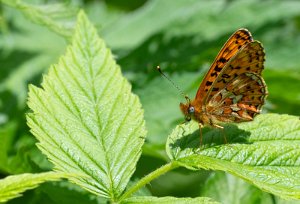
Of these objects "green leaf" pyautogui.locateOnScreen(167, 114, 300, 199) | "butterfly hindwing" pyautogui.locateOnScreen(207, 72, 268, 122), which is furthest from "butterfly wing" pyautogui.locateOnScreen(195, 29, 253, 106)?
"green leaf" pyautogui.locateOnScreen(167, 114, 300, 199)

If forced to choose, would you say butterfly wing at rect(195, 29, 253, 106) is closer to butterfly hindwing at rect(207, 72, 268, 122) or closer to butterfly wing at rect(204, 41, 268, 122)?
butterfly wing at rect(204, 41, 268, 122)

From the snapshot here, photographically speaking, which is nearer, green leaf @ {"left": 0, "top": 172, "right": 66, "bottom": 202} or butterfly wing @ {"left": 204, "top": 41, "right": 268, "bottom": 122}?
green leaf @ {"left": 0, "top": 172, "right": 66, "bottom": 202}

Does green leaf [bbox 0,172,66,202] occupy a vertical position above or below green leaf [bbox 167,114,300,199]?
above

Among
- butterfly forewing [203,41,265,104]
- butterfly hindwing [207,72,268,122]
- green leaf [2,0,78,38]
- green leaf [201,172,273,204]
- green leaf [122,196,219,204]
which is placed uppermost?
green leaf [2,0,78,38]

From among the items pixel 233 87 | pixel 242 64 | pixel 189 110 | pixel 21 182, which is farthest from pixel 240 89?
pixel 21 182

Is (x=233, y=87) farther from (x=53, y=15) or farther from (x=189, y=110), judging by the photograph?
(x=53, y=15)

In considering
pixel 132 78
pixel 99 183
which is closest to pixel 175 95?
pixel 132 78

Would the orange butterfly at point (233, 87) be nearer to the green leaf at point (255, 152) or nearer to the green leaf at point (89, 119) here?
the green leaf at point (255, 152)
